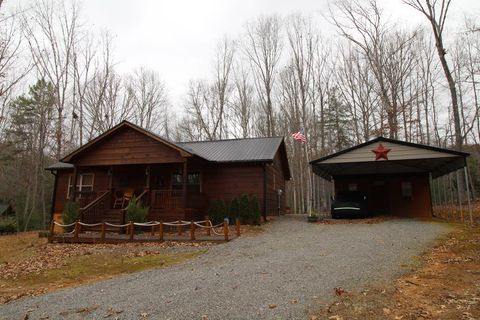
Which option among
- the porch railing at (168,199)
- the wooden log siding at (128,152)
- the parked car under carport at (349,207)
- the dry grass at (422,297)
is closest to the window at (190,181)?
the porch railing at (168,199)

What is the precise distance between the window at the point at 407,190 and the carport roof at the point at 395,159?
81cm

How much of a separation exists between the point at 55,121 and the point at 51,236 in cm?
1785

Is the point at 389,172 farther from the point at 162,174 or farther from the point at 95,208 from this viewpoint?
the point at 95,208

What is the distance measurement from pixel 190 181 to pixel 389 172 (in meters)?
12.7

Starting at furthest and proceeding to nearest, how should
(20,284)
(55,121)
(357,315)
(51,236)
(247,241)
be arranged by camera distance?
(55,121) → (51,236) → (247,241) → (20,284) → (357,315)

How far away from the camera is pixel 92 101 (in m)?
31.3

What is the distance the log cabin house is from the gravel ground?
686 centimetres

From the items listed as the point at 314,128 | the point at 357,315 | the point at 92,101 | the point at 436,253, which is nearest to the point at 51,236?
the point at 357,315

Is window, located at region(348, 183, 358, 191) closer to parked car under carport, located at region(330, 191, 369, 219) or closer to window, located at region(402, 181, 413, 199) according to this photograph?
parked car under carport, located at region(330, 191, 369, 219)

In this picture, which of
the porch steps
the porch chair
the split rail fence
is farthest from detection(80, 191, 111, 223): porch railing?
the split rail fence

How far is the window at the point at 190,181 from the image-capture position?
63.5 ft

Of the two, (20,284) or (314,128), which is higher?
(314,128)

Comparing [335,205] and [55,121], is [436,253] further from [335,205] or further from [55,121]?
[55,121]

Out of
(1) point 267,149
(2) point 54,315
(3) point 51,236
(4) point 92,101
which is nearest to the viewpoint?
(2) point 54,315
